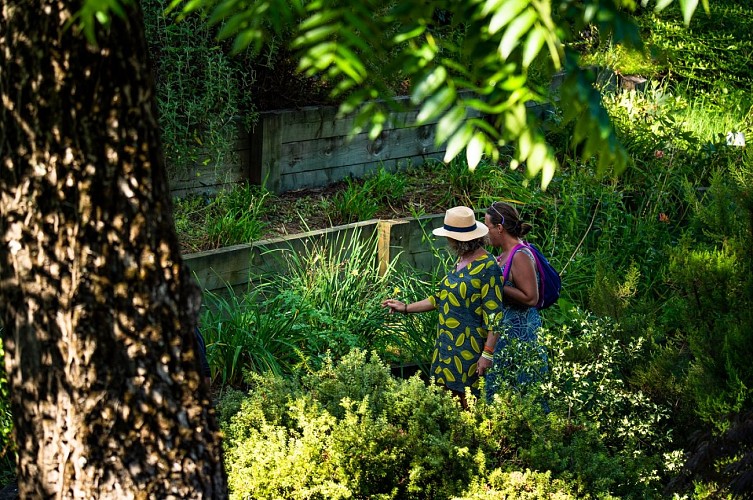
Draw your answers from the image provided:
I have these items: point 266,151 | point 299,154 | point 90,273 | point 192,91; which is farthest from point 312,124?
point 90,273

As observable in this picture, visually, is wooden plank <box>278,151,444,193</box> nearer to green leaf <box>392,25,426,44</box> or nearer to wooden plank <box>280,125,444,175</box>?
wooden plank <box>280,125,444,175</box>

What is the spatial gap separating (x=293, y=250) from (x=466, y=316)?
2315 millimetres

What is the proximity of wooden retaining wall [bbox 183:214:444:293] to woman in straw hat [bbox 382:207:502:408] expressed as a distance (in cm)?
210

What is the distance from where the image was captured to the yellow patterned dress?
17.8 ft

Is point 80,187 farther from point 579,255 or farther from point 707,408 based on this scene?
point 579,255

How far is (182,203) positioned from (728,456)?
5438 mm

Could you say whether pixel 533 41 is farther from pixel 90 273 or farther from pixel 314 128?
pixel 314 128

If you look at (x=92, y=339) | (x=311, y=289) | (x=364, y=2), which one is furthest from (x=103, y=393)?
(x=311, y=289)

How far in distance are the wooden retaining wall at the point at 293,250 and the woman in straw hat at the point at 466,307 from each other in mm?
2097

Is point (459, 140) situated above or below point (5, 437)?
above

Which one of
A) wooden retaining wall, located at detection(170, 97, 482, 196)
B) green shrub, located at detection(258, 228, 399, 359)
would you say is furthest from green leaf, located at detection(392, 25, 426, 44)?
wooden retaining wall, located at detection(170, 97, 482, 196)

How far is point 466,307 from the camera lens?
5488mm

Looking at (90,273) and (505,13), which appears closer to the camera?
(505,13)

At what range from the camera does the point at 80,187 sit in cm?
264
